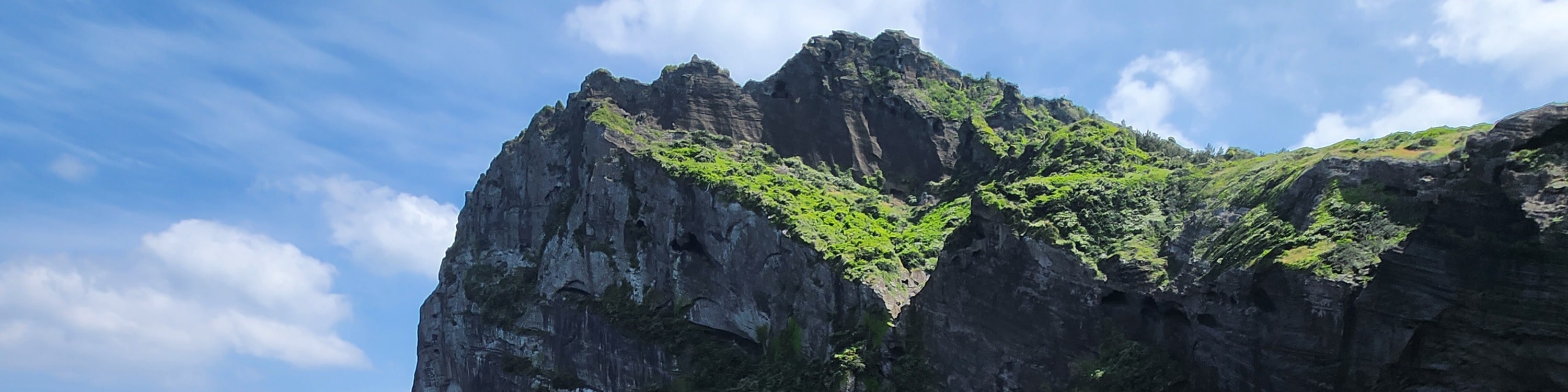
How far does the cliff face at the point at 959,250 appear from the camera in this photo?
2766cm

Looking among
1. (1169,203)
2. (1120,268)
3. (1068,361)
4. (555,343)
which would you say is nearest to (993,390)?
(1068,361)

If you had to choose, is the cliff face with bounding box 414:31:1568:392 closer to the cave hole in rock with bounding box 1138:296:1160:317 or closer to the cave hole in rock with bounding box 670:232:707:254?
the cave hole in rock with bounding box 1138:296:1160:317

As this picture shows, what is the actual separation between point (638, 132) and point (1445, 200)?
167ft

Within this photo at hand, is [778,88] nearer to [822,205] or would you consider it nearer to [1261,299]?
[822,205]

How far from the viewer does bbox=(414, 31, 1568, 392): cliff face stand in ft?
90.7

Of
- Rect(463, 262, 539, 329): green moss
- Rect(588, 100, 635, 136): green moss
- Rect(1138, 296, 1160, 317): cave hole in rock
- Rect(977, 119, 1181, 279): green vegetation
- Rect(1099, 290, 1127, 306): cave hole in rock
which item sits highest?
Rect(588, 100, 635, 136): green moss

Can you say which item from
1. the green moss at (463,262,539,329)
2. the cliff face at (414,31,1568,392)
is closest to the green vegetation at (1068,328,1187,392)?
the cliff face at (414,31,1568,392)

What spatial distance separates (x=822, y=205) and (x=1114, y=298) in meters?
25.4

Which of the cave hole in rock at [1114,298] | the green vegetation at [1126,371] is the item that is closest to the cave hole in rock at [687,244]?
the cave hole in rock at [1114,298]

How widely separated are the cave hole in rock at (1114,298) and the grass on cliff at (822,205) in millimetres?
13877

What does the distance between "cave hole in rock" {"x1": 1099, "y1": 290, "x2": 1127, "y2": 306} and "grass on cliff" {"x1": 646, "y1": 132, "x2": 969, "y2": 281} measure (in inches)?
546

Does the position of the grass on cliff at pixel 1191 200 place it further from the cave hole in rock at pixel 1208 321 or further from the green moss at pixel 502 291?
the green moss at pixel 502 291

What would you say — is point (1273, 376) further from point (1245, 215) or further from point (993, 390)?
point (993, 390)

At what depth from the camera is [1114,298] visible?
38000 millimetres
